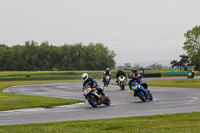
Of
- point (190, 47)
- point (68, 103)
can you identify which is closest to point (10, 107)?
point (68, 103)

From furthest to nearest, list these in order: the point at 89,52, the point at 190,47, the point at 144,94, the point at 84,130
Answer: the point at 89,52, the point at 190,47, the point at 144,94, the point at 84,130

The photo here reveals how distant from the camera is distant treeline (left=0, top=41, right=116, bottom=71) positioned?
126188mm

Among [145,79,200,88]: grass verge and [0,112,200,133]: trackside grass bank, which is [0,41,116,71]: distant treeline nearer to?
[145,79,200,88]: grass verge

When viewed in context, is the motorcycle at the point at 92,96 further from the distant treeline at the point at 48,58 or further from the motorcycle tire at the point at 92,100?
the distant treeline at the point at 48,58

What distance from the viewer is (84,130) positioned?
9.27m

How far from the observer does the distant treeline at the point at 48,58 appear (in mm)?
126188

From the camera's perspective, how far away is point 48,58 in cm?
12838

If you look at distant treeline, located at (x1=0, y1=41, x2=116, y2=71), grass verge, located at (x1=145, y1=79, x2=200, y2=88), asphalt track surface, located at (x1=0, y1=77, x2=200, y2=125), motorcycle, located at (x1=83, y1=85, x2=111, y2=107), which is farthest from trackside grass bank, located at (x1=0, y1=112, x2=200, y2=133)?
distant treeline, located at (x1=0, y1=41, x2=116, y2=71)

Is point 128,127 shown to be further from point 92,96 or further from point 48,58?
point 48,58

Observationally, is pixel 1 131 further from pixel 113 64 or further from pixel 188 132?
pixel 113 64

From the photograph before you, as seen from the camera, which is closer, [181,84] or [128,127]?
[128,127]

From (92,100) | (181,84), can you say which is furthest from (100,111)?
(181,84)

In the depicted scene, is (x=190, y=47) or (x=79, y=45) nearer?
(x=190, y=47)

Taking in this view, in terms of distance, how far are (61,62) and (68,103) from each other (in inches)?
4440
